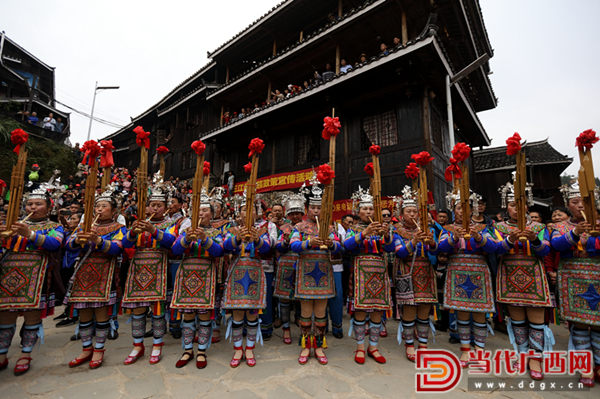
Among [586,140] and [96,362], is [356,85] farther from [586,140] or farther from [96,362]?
[96,362]

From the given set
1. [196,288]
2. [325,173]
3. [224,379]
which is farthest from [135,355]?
[325,173]

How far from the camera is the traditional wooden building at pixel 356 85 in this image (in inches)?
356

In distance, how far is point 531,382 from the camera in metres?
3.06

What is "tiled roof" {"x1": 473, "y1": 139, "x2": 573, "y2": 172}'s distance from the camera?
14610 millimetres

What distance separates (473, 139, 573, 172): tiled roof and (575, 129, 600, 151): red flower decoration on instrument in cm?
1331

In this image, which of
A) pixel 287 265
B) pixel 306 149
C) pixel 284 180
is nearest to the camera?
pixel 287 265

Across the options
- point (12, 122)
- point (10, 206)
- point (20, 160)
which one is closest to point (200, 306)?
point (10, 206)

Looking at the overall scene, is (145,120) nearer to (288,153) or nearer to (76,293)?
(288,153)

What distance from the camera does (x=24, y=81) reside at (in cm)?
2231

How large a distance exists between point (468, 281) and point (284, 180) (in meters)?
8.81

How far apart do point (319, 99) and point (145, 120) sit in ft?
58.3

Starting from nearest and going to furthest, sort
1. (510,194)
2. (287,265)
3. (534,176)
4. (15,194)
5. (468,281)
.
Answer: (15,194) → (468,281) → (510,194) → (287,265) → (534,176)

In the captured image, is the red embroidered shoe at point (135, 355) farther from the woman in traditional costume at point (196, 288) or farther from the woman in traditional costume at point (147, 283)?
the woman in traditional costume at point (196, 288)

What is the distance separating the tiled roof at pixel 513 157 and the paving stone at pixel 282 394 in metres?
15.8
